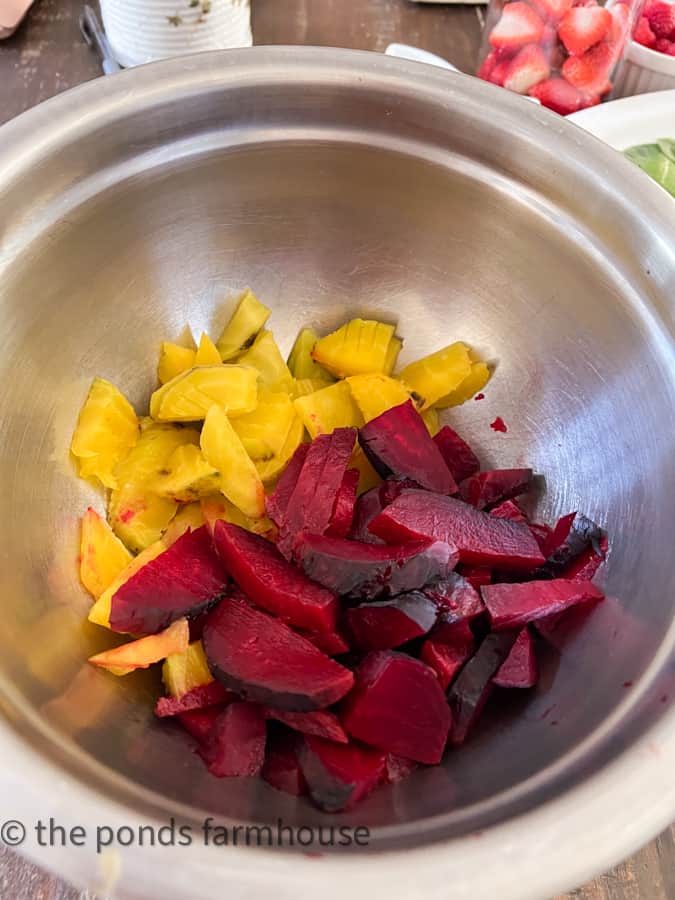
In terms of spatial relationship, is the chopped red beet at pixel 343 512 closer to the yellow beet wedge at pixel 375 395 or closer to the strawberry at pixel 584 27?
the yellow beet wedge at pixel 375 395

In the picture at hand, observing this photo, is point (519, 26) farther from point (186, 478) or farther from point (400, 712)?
point (400, 712)

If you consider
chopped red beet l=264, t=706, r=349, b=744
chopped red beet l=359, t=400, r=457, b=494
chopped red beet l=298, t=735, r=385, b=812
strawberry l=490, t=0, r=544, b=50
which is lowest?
chopped red beet l=298, t=735, r=385, b=812

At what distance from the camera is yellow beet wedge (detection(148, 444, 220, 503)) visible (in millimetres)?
1079

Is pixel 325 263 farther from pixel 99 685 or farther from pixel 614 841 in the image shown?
pixel 614 841

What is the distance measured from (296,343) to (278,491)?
0.34 metres

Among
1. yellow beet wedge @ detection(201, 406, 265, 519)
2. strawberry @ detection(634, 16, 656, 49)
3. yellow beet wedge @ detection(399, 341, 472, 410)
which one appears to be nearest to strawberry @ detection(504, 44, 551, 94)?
strawberry @ detection(634, 16, 656, 49)

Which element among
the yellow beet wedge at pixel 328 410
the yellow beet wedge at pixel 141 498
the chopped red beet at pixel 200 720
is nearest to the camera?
the chopped red beet at pixel 200 720

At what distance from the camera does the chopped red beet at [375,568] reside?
3.06 feet

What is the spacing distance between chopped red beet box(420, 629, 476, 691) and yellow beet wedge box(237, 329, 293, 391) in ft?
1.72

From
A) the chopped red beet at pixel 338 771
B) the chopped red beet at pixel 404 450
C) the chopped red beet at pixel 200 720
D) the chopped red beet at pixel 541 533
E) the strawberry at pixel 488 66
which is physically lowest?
the chopped red beet at pixel 200 720

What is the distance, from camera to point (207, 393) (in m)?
1.13

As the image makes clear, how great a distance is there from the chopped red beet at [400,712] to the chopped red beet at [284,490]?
0.29 metres

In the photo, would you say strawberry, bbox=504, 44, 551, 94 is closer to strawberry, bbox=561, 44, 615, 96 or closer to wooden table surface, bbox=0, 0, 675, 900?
strawberry, bbox=561, 44, 615, 96

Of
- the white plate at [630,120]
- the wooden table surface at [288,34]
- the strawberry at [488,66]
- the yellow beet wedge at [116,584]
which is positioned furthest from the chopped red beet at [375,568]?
the wooden table surface at [288,34]
